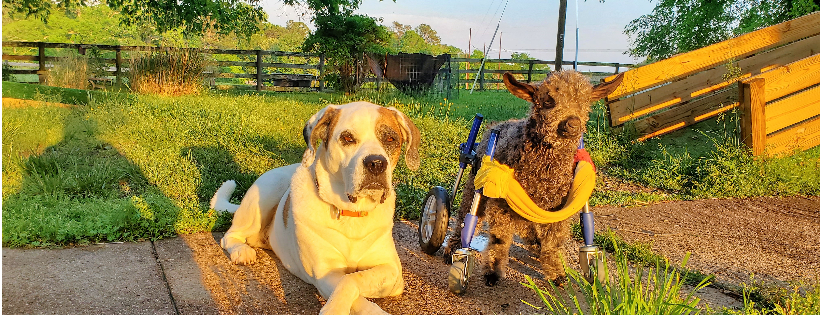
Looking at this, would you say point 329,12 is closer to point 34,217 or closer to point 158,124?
point 158,124

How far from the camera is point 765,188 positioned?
6.17 m

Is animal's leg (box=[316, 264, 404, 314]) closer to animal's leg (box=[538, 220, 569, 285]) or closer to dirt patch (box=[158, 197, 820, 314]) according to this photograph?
dirt patch (box=[158, 197, 820, 314])

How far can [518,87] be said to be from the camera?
334 centimetres

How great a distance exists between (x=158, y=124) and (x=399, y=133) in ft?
19.6

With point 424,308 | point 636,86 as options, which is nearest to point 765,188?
point 636,86

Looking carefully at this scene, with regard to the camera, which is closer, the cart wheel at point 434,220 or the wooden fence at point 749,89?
the cart wheel at point 434,220

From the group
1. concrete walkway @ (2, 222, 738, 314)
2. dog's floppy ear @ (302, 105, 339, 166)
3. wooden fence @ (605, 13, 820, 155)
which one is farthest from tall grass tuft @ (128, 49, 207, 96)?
dog's floppy ear @ (302, 105, 339, 166)

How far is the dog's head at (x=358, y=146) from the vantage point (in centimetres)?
287

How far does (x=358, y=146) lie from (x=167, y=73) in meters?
10.6

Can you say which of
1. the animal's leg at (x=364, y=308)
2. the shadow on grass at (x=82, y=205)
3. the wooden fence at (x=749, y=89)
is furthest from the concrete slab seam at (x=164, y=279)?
the wooden fence at (x=749, y=89)

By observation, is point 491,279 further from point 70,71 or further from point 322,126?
point 70,71

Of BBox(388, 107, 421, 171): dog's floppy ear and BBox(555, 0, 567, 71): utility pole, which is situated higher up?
BBox(555, 0, 567, 71): utility pole

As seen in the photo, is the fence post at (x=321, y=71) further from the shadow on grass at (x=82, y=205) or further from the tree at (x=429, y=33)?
the tree at (x=429, y=33)

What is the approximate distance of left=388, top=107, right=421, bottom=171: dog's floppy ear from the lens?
321cm
